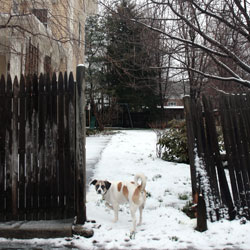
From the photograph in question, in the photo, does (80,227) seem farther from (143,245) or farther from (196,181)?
(196,181)

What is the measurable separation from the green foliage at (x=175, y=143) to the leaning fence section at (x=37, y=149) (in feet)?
18.3

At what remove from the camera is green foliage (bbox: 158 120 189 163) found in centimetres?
889

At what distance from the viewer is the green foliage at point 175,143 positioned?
8891 millimetres

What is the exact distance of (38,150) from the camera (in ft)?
12.6

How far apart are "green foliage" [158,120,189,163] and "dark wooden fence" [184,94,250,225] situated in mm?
4491

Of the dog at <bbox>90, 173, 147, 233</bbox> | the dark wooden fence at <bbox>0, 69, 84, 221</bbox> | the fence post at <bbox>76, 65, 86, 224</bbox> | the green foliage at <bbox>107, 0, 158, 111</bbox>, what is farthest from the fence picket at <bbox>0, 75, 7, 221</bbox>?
the green foliage at <bbox>107, 0, 158, 111</bbox>

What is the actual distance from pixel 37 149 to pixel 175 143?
604 centimetres

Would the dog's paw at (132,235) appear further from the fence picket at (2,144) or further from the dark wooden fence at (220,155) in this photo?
the fence picket at (2,144)

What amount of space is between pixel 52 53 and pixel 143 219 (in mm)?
6832

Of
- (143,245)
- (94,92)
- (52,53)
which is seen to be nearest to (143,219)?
(143,245)

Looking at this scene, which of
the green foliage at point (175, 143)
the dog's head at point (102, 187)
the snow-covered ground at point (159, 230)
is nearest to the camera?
the snow-covered ground at point (159, 230)

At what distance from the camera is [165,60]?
768 centimetres

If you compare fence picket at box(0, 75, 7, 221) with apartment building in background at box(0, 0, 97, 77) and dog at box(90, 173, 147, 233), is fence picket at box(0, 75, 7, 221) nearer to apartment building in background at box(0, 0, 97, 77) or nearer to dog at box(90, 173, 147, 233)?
apartment building in background at box(0, 0, 97, 77)

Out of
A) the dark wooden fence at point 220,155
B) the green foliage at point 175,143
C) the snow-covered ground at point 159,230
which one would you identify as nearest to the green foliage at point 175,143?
the green foliage at point 175,143
